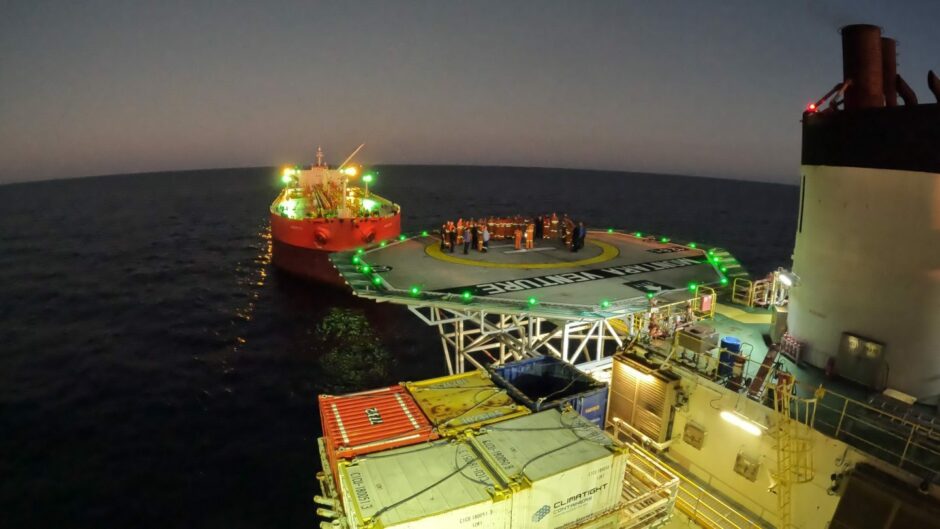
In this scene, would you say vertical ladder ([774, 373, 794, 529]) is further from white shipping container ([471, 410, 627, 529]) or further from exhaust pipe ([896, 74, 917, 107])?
exhaust pipe ([896, 74, 917, 107])

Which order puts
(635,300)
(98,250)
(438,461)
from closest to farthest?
(438,461) < (635,300) < (98,250)

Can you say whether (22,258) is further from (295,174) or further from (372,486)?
(372,486)

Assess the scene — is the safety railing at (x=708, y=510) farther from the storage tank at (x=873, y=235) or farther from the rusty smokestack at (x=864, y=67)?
the rusty smokestack at (x=864, y=67)

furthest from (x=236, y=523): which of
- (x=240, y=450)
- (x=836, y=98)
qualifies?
(x=836, y=98)

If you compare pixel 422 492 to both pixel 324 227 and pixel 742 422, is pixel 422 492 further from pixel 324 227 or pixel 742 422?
pixel 324 227

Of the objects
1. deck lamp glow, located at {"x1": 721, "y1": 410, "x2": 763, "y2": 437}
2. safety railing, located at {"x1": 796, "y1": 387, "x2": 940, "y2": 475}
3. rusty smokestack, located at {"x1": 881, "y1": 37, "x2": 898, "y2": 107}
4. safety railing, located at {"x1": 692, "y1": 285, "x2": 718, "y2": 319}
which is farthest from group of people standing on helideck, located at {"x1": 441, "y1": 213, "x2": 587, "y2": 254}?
safety railing, located at {"x1": 796, "y1": 387, "x2": 940, "y2": 475}
